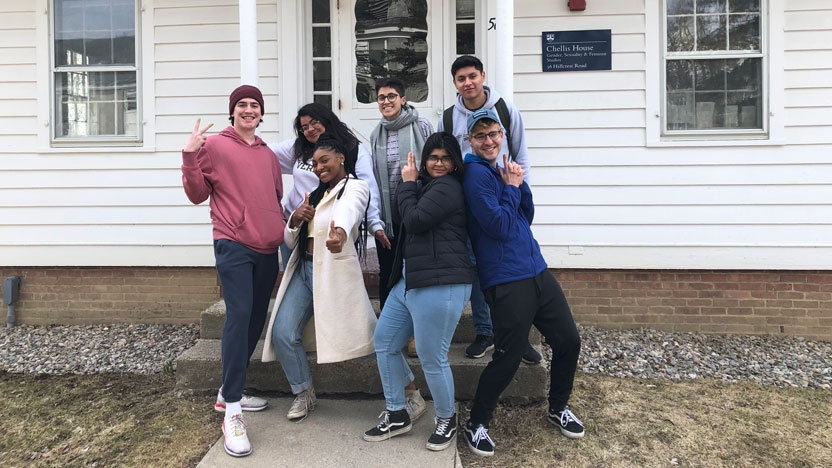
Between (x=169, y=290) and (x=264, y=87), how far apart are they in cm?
209

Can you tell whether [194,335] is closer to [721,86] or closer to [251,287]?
[251,287]

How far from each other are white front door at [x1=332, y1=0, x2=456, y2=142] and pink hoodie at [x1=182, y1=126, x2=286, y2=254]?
223cm

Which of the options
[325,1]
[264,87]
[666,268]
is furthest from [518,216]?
[325,1]

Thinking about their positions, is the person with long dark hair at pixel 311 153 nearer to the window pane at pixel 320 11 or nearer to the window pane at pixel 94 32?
the window pane at pixel 320 11

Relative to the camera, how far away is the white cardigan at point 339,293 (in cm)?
276

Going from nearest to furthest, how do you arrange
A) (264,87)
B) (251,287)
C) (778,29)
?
(251,287), (778,29), (264,87)

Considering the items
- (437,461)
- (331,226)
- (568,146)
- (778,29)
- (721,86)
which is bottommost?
(437,461)

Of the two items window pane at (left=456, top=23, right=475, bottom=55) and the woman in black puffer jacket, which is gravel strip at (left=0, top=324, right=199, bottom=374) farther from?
window pane at (left=456, top=23, right=475, bottom=55)

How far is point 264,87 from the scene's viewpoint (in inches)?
189

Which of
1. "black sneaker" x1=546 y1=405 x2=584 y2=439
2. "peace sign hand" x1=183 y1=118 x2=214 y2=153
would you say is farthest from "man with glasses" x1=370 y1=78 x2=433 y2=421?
"peace sign hand" x1=183 y1=118 x2=214 y2=153

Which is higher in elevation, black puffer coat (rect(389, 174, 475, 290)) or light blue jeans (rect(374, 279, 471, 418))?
black puffer coat (rect(389, 174, 475, 290))

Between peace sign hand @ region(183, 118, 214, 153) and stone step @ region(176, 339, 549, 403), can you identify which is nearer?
peace sign hand @ region(183, 118, 214, 153)

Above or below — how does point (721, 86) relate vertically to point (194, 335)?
above

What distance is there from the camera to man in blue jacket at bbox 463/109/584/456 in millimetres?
2533
